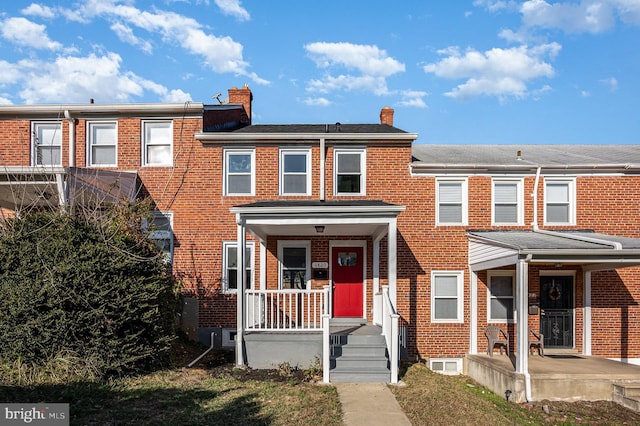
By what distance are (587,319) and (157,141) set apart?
12.8m

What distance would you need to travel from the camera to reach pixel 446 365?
12852 millimetres

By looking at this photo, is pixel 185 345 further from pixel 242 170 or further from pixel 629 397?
pixel 629 397

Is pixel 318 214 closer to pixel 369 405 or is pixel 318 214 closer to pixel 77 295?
pixel 369 405

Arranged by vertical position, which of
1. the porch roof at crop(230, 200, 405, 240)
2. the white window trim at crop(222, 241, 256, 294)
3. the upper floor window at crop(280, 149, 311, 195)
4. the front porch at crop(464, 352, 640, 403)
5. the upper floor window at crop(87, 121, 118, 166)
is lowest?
the front porch at crop(464, 352, 640, 403)

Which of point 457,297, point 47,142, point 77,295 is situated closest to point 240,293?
point 77,295

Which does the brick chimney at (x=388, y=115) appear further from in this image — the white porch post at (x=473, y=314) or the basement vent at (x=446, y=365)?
Result: the basement vent at (x=446, y=365)

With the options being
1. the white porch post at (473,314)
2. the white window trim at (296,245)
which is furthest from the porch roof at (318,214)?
the white porch post at (473,314)

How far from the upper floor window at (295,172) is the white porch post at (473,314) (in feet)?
16.8

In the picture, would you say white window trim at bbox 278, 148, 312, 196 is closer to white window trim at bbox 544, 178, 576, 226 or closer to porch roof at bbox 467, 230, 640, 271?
porch roof at bbox 467, 230, 640, 271

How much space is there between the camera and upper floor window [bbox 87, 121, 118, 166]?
13.5 m

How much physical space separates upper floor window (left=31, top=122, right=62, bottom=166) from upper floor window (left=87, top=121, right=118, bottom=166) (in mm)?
869

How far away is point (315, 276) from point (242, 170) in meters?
3.62

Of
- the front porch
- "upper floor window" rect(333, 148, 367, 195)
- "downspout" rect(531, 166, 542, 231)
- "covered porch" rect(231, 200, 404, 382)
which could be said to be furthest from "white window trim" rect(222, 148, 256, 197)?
"downspout" rect(531, 166, 542, 231)

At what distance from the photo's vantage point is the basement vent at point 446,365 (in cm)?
1282
